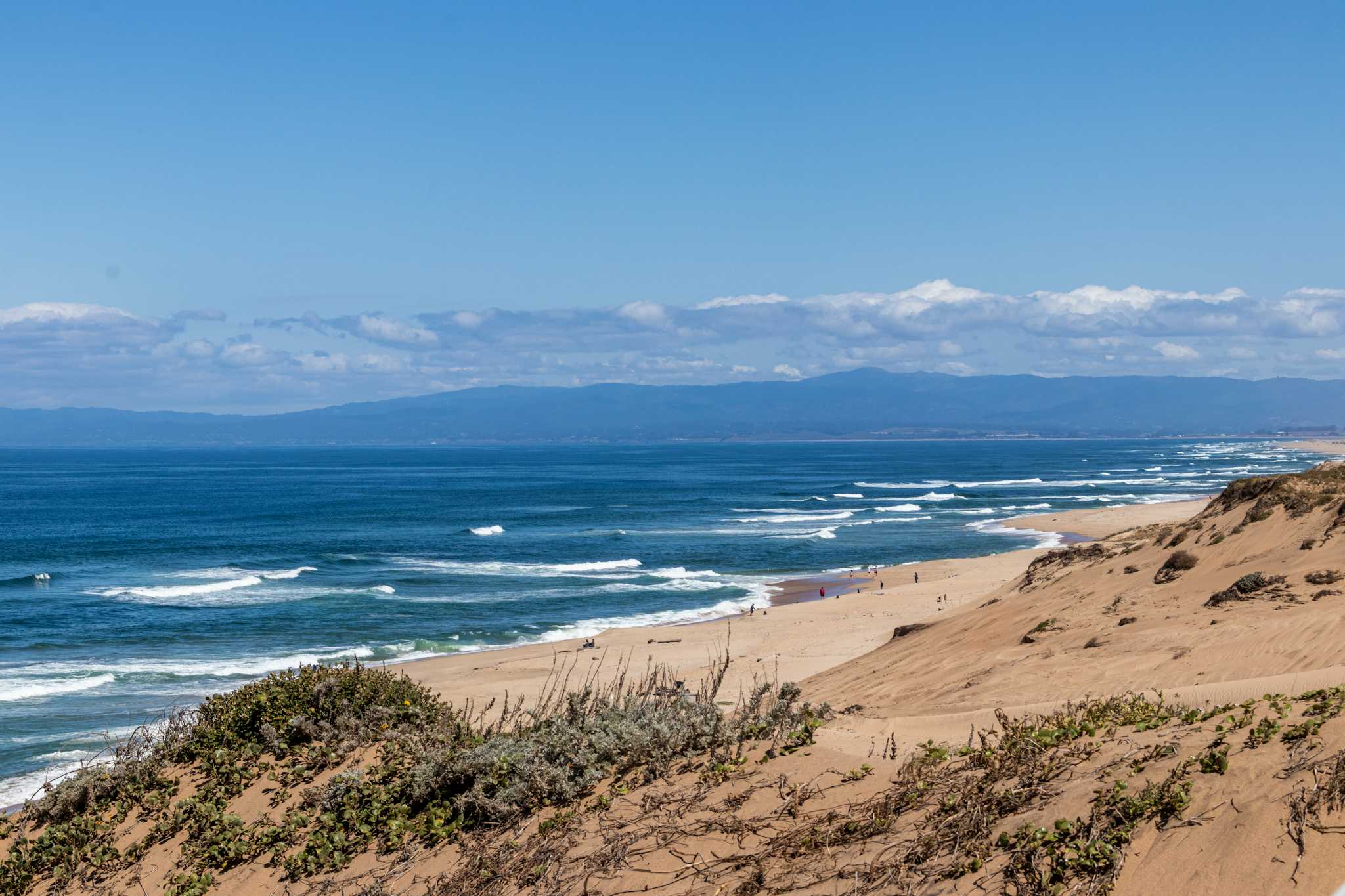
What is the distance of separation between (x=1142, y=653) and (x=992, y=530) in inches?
2188

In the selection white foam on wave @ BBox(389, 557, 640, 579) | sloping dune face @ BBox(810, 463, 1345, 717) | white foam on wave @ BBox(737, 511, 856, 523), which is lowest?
white foam on wave @ BBox(389, 557, 640, 579)

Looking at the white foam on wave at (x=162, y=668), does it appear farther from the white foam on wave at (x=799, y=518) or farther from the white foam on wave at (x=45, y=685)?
the white foam on wave at (x=799, y=518)

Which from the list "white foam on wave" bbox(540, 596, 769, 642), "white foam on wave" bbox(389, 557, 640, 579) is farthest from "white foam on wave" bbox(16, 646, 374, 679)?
"white foam on wave" bbox(389, 557, 640, 579)

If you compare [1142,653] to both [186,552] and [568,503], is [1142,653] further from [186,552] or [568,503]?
[568,503]

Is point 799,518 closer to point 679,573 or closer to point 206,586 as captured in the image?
point 679,573

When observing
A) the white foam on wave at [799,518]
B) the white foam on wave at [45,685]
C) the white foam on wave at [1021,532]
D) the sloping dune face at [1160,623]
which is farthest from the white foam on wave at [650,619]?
the white foam on wave at [799,518]

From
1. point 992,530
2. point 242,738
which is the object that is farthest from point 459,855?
point 992,530

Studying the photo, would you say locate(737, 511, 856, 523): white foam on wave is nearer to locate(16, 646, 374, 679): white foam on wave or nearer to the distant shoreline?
Result: the distant shoreline

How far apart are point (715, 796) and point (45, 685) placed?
29.3m

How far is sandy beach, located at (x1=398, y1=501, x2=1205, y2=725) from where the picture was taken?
2798 centimetres

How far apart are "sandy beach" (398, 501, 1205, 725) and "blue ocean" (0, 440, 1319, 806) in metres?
2.35

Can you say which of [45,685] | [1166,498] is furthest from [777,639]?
[1166,498]

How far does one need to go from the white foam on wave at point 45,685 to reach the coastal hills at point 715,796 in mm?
21744

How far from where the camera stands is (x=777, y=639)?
114 ft
